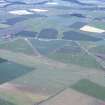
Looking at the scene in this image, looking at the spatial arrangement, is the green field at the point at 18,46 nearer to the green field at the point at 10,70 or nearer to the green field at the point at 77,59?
the green field at the point at 77,59

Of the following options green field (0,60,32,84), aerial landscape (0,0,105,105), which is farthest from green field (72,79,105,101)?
green field (0,60,32,84)

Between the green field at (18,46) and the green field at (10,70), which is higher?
the green field at (10,70)

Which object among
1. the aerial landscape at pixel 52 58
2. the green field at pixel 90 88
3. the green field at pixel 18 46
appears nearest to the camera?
the aerial landscape at pixel 52 58

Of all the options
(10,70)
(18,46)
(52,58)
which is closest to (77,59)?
(52,58)

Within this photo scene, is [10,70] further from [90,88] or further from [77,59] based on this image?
[90,88]

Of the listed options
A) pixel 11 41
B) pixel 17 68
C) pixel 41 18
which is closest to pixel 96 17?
pixel 41 18

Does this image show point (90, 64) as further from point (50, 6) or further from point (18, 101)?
point (50, 6)

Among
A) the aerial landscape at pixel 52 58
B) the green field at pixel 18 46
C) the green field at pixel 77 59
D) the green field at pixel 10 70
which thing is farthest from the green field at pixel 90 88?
the green field at pixel 18 46
